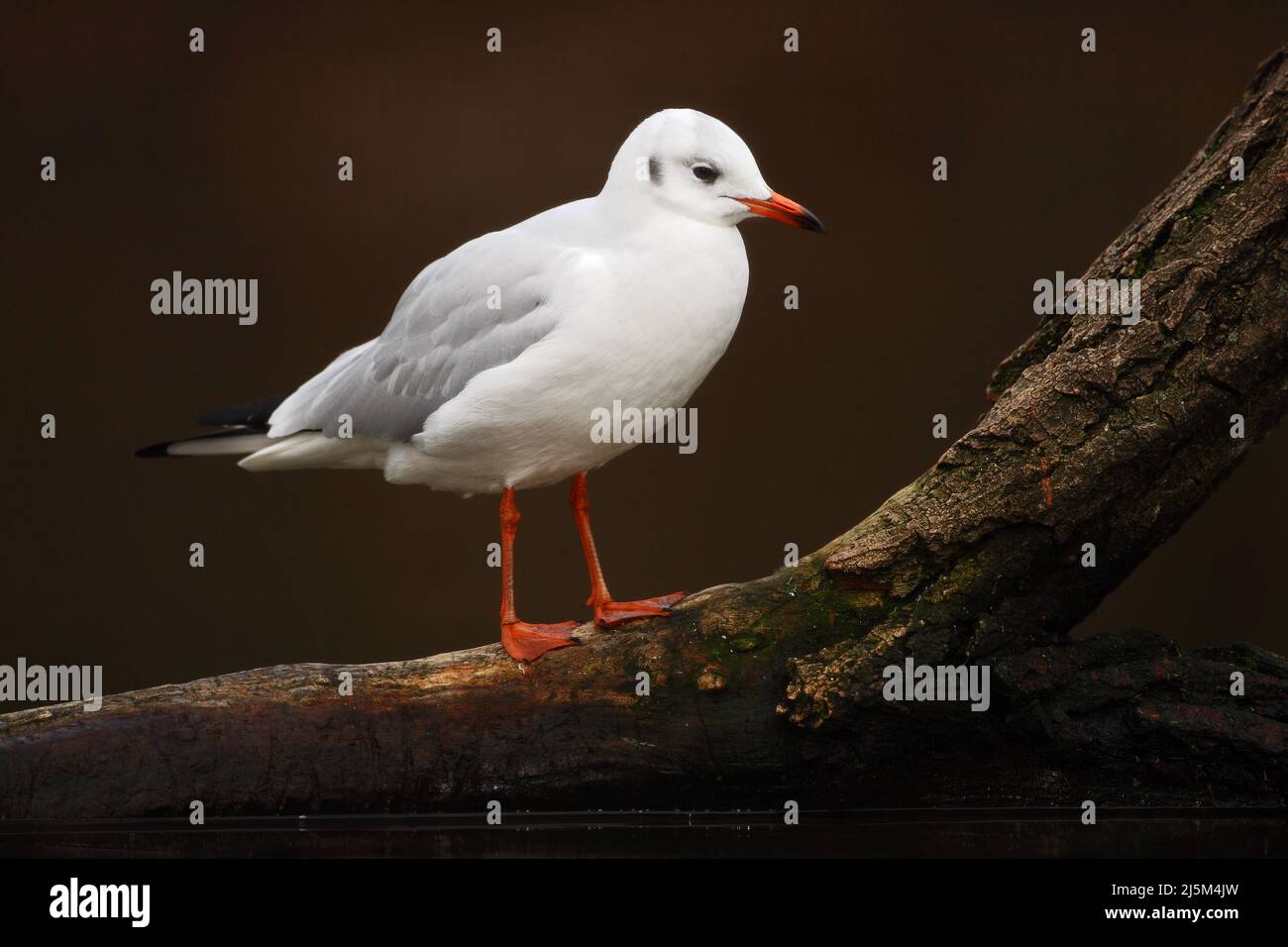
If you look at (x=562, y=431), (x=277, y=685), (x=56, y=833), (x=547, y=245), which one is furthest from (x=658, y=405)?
(x=56, y=833)

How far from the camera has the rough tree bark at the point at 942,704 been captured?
4082 millimetres

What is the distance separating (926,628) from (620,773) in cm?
86

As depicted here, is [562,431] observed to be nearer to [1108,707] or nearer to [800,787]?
[800,787]

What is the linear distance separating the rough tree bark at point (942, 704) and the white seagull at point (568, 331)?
1.10 feet

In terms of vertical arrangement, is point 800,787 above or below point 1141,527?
below

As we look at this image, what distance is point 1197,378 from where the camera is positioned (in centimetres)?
411

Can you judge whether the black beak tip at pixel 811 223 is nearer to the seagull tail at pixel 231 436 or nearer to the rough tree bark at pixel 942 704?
the rough tree bark at pixel 942 704

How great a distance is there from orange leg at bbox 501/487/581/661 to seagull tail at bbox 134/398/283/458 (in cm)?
78

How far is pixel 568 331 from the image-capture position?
4270mm
